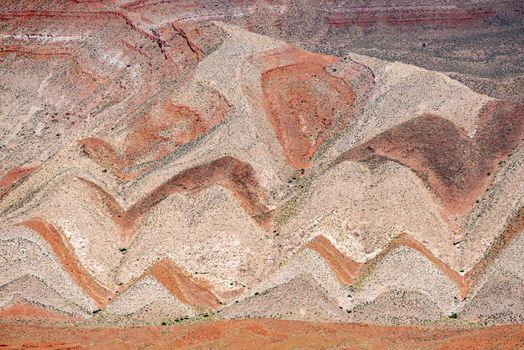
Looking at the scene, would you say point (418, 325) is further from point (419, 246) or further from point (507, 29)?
point (507, 29)

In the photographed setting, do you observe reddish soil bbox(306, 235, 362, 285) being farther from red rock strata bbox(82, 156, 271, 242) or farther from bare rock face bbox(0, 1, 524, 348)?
red rock strata bbox(82, 156, 271, 242)

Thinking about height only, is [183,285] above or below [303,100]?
below

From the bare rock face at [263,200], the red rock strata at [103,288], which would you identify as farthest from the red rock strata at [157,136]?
the red rock strata at [103,288]

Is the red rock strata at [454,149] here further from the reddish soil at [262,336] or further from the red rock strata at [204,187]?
the reddish soil at [262,336]

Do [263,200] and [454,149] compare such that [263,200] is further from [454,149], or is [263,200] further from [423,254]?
[454,149]

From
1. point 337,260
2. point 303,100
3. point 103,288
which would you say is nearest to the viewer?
point 337,260

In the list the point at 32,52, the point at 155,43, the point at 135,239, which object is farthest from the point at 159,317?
the point at 32,52

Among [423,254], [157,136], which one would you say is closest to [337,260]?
[423,254]
